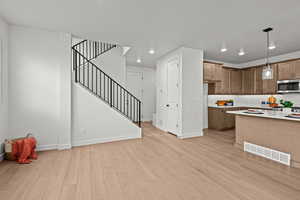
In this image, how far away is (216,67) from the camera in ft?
18.2

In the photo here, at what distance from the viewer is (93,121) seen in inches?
155

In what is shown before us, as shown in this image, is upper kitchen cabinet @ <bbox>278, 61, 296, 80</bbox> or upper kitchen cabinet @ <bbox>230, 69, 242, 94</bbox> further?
upper kitchen cabinet @ <bbox>230, 69, 242, 94</bbox>

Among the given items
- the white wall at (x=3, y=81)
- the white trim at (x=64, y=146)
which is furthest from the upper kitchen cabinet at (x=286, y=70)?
the white wall at (x=3, y=81)

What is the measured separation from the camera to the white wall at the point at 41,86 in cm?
320

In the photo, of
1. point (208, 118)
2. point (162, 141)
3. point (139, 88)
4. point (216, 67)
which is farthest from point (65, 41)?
point (208, 118)

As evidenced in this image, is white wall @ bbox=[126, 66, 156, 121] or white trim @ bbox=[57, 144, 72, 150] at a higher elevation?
white wall @ bbox=[126, 66, 156, 121]

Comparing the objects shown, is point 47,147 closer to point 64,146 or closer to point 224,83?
point 64,146

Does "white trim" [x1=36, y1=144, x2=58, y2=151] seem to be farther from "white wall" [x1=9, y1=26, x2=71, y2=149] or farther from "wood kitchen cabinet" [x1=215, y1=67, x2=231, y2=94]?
"wood kitchen cabinet" [x1=215, y1=67, x2=231, y2=94]

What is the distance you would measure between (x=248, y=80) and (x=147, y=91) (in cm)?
465

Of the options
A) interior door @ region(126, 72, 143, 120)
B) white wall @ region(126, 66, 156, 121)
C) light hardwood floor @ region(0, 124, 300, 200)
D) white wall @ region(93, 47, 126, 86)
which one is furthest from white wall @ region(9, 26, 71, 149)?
white wall @ region(126, 66, 156, 121)

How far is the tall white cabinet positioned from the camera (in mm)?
4500

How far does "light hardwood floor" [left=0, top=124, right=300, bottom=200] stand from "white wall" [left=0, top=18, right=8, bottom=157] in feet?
2.47

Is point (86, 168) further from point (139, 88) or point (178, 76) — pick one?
point (139, 88)

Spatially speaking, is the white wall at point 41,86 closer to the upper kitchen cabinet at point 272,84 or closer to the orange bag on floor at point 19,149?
the orange bag on floor at point 19,149
